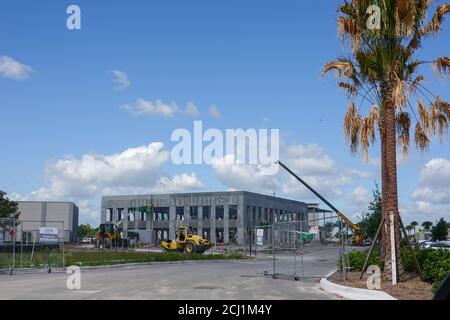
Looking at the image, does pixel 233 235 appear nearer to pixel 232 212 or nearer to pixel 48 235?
pixel 232 212

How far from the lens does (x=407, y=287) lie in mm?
15742

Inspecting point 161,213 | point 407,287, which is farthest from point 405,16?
point 161,213

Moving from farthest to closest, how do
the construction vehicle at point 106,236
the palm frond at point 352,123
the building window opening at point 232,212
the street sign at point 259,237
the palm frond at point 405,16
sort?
the building window opening at point 232,212
the construction vehicle at point 106,236
the street sign at point 259,237
the palm frond at point 352,123
the palm frond at point 405,16

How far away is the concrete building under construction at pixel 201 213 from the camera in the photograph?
95.6m

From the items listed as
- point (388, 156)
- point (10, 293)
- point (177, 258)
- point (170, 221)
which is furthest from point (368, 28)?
point (170, 221)

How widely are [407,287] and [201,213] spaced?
85076 mm

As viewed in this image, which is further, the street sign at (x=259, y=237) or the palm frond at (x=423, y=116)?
the street sign at (x=259, y=237)

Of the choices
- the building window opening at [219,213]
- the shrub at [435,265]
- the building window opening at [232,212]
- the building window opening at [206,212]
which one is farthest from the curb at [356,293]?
the building window opening at [206,212]

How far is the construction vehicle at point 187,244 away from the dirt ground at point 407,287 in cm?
2983

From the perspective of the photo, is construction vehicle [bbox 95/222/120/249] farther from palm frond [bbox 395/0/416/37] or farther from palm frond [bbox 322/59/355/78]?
palm frond [bbox 395/0/416/37]

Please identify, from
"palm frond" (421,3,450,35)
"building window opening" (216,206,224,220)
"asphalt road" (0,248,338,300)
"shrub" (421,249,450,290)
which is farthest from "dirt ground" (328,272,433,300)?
"building window opening" (216,206,224,220)

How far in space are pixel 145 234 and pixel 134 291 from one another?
84006 millimetres

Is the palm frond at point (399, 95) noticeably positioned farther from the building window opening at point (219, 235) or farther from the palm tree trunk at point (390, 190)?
the building window opening at point (219, 235)
